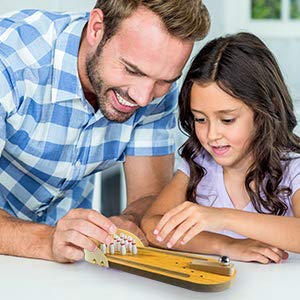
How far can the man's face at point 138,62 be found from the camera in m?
1.71

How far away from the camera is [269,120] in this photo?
182 cm

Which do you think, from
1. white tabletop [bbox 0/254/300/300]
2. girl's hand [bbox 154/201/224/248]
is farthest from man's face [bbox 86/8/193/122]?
white tabletop [bbox 0/254/300/300]

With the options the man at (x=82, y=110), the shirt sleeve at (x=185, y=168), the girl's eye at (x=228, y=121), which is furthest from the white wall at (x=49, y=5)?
the girl's eye at (x=228, y=121)

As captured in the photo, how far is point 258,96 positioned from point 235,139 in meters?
0.11

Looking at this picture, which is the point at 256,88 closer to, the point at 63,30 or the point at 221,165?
the point at 221,165

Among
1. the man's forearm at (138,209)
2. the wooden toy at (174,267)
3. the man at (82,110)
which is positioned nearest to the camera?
the wooden toy at (174,267)

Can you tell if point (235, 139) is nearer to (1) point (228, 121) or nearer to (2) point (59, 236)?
(1) point (228, 121)

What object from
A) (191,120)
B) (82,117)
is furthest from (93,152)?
(191,120)

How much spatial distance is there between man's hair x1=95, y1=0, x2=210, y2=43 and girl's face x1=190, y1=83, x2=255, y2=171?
144mm

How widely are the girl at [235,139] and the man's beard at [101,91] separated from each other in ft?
0.57

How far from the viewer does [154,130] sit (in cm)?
210

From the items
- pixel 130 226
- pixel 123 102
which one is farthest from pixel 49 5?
pixel 130 226

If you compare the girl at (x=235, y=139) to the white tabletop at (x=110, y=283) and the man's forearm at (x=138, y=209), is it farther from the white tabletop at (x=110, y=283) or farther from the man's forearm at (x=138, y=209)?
the white tabletop at (x=110, y=283)

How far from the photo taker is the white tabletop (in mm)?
1364
